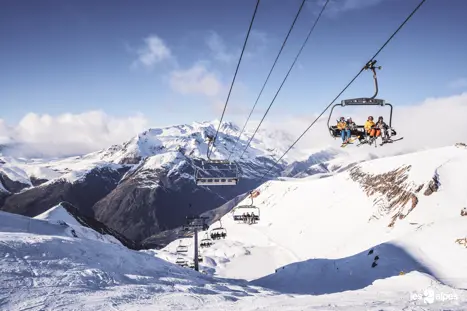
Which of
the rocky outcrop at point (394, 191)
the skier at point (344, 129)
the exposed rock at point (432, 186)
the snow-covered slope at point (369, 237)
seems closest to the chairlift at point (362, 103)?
the skier at point (344, 129)

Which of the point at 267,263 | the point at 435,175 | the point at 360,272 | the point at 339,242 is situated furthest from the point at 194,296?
the point at 435,175

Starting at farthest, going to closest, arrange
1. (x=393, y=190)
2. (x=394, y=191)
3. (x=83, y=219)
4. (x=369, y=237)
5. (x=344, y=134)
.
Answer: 1. (x=83, y=219)
2. (x=393, y=190)
3. (x=394, y=191)
4. (x=369, y=237)
5. (x=344, y=134)

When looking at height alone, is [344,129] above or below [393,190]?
below

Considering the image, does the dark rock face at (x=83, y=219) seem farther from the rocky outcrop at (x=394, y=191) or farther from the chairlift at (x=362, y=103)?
the chairlift at (x=362, y=103)

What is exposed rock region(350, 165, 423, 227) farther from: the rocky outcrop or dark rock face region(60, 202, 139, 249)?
dark rock face region(60, 202, 139, 249)

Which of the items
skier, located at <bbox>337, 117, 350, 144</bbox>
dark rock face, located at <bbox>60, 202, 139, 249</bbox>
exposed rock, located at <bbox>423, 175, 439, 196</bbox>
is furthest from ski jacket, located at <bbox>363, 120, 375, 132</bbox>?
dark rock face, located at <bbox>60, 202, 139, 249</bbox>

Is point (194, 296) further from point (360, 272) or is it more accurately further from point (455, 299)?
point (360, 272)

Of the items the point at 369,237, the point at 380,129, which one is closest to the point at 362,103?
the point at 380,129

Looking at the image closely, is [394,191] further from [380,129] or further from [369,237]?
[380,129]
